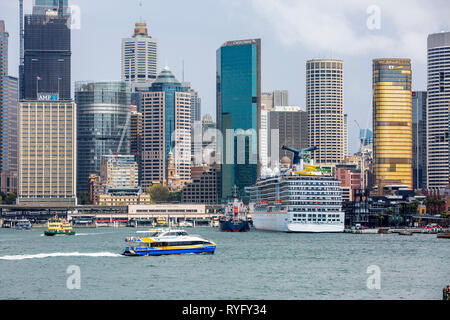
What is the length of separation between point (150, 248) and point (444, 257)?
28587 millimetres

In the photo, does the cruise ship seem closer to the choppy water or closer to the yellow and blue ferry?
the choppy water

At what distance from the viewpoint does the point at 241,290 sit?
50.2 meters

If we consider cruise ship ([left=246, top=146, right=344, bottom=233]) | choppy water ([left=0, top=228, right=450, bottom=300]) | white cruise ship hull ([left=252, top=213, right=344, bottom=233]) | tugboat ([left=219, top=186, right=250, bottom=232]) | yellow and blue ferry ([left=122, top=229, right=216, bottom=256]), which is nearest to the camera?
choppy water ([left=0, top=228, right=450, bottom=300])

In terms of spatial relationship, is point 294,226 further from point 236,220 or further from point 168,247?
point 168,247

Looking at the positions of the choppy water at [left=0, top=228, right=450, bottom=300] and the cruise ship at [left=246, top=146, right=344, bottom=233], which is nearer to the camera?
the choppy water at [left=0, top=228, right=450, bottom=300]

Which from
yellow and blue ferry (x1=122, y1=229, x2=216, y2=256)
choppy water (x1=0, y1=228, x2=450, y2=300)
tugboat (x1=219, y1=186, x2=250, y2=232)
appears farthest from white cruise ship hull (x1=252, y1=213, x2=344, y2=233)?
yellow and blue ferry (x1=122, y1=229, x2=216, y2=256)

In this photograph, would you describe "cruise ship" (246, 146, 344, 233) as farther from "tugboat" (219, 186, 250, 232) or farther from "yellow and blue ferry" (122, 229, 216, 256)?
"yellow and blue ferry" (122, 229, 216, 256)

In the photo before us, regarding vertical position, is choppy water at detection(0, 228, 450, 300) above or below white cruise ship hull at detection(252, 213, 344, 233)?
above

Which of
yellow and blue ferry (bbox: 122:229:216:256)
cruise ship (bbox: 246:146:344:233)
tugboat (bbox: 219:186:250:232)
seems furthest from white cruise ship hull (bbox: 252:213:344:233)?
yellow and blue ferry (bbox: 122:229:216:256)

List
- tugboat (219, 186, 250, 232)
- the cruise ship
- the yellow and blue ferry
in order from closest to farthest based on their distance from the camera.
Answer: the yellow and blue ferry → the cruise ship → tugboat (219, 186, 250, 232)

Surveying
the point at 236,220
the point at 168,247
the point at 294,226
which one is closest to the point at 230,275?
the point at 168,247

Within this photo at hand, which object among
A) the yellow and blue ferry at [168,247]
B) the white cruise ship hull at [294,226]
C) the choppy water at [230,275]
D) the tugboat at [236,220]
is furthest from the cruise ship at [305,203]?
the yellow and blue ferry at [168,247]
